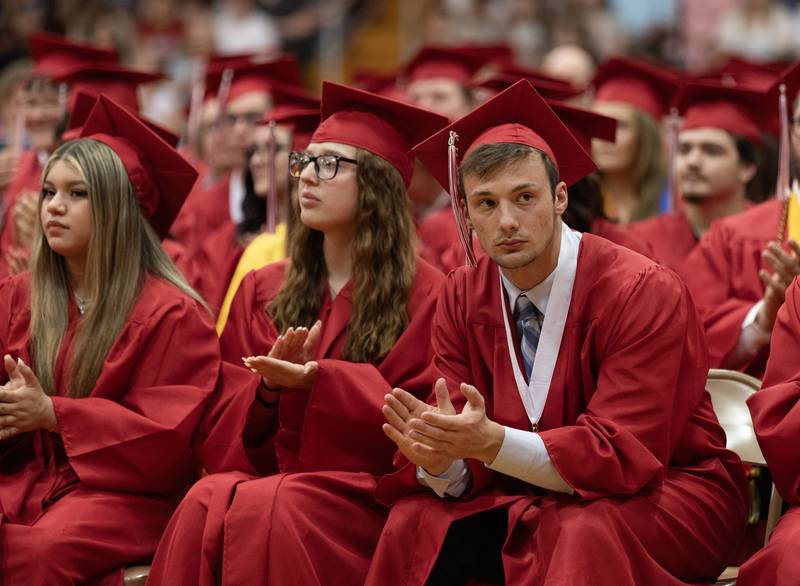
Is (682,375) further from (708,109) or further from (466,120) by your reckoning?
(708,109)

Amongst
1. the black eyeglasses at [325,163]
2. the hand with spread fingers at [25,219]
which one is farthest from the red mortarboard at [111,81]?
the black eyeglasses at [325,163]

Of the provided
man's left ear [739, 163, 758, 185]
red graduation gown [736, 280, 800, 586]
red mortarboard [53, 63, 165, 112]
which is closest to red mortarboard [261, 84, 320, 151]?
red mortarboard [53, 63, 165, 112]

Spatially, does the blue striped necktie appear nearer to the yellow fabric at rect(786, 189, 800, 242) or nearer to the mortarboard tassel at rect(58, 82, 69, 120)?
the yellow fabric at rect(786, 189, 800, 242)

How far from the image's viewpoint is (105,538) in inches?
148

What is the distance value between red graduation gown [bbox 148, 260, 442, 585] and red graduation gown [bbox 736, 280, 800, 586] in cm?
104

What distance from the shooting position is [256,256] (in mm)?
5309

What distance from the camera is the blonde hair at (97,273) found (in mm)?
4039

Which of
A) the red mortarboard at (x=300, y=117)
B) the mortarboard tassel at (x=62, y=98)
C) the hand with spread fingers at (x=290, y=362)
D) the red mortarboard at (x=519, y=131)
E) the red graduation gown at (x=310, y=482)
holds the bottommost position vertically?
the red graduation gown at (x=310, y=482)

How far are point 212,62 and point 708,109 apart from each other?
3.29m

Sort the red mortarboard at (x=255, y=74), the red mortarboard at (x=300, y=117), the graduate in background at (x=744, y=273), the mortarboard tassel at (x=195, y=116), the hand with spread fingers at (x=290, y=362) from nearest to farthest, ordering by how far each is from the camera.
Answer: the hand with spread fingers at (x=290, y=362), the graduate in background at (x=744, y=273), the red mortarboard at (x=300, y=117), the red mortarboard at (x=255, y=74), the mortarboard tassel at (x=195, y=116)

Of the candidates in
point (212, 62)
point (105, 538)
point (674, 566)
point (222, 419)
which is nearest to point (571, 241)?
point (674, 566)

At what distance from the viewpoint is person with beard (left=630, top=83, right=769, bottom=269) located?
547 cm

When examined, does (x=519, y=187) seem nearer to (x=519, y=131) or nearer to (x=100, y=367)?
(x=519, y=131)

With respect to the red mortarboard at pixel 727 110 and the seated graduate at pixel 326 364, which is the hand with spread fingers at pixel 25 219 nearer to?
the seated graduate at pixel 326 364
